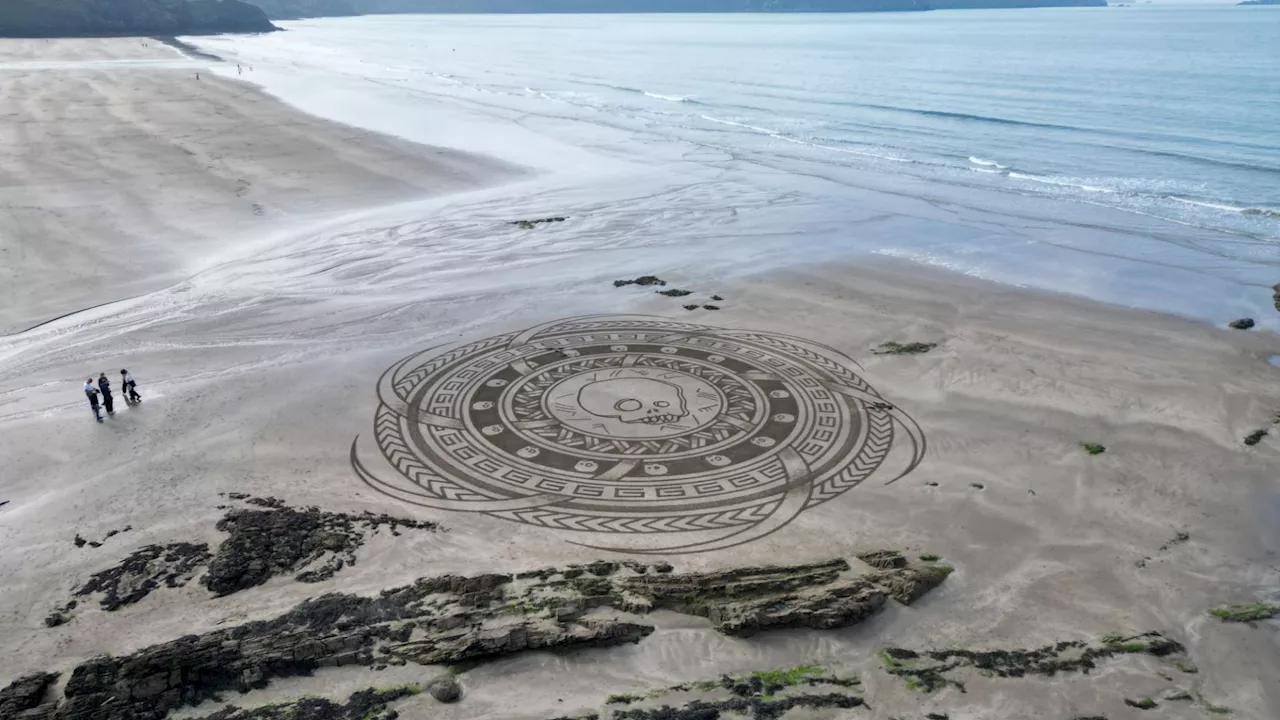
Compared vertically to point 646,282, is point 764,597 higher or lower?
lower

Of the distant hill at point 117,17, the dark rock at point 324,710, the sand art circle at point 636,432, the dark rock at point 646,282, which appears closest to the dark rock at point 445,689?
the dark rock at point 324,710

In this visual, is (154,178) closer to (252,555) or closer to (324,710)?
(252,555)

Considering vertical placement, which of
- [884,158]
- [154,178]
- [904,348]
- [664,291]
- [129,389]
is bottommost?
[129,389]

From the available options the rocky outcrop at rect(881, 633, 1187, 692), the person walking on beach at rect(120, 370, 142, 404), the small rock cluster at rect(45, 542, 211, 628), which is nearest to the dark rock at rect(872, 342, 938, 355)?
the rocky outcrop at rect(881, 633, 1187, 692)

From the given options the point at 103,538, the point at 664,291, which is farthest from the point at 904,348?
the point at 103,538

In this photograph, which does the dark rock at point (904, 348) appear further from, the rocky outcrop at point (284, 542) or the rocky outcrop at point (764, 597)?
the rocky outcrop at point (284, 542)

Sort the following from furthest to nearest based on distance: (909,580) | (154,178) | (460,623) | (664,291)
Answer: (154,178), (664,291), (909,580), (460,623)
